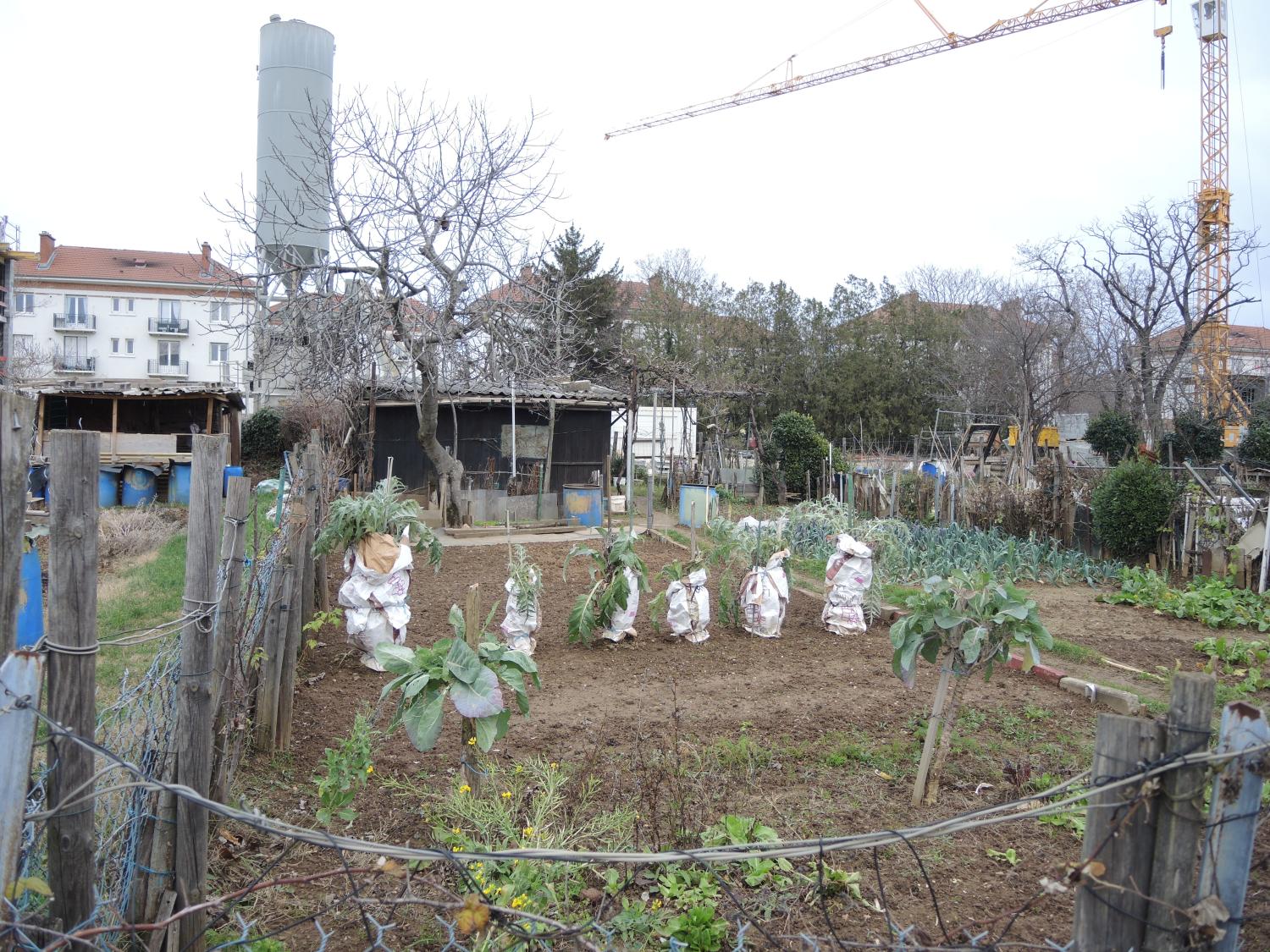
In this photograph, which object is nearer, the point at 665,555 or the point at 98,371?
the point at 665,555

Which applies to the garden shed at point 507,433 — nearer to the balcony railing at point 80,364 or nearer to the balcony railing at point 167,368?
the balcony railing at point 80,364

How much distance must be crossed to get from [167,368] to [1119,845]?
59.3 meters

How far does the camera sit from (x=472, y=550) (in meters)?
12.2

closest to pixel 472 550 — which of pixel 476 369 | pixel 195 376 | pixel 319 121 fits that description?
pixel 476 369

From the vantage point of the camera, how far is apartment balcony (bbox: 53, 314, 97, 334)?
1941 inches

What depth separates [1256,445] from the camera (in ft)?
57.0

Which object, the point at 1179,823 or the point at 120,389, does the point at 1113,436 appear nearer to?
the point at 1179,823

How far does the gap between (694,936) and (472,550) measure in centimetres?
980

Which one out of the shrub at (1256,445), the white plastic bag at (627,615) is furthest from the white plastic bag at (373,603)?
the shrub at (1256,445)

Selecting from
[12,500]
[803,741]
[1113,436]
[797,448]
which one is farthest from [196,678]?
[1113,436]

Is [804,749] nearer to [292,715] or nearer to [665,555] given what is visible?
[292,715]

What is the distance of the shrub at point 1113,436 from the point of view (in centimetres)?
1856

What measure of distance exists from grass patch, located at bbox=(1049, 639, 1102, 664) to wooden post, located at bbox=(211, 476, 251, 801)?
6.60 m

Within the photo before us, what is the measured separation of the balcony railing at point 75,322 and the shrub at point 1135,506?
55014 mm
